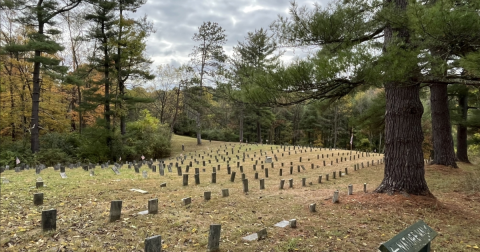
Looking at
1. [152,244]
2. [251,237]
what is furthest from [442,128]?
[152,244]

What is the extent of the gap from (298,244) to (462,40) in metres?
3.70

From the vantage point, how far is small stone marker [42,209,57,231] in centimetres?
383

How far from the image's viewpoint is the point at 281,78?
4.69 metres

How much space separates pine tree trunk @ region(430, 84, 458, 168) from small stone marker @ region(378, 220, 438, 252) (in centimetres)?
1006

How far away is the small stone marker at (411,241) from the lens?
2.13 meters

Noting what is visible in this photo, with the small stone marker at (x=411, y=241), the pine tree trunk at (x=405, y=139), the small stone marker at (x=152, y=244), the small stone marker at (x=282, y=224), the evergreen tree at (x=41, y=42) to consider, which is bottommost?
the small stone marker at (x=282, y=224)

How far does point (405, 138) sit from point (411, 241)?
3.86 m

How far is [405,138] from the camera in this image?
5.58 meters

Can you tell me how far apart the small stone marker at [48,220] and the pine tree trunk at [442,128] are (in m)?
12.6

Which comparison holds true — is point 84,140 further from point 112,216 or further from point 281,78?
point 281,78

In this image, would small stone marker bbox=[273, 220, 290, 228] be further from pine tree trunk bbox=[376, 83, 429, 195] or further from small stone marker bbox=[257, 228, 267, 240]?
pine tree trunk bbox=[376, 83, 429, 195]

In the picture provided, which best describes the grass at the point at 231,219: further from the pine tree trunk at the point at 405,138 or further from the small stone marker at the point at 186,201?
the pine tree trunk at the point at 405,138

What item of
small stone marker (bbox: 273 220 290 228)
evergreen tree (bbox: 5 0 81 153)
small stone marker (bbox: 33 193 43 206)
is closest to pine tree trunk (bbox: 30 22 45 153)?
evergreen tree (bbox: 5 0 81 153)

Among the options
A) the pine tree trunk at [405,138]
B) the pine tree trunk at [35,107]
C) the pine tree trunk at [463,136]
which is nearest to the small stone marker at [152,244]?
the pine tree trunk at [405,138]
